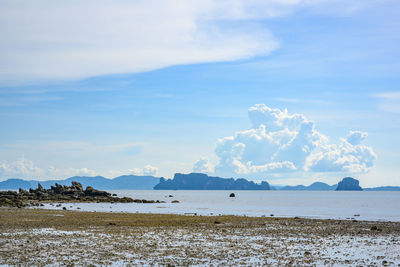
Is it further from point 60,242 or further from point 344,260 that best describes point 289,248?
point 60,242

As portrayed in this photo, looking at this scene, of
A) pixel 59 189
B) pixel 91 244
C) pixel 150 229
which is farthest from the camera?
pixel 59 189

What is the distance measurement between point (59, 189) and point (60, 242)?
115 meters

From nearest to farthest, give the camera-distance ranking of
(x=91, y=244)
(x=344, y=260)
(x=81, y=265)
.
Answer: (x=81, y=265), (x=344, y=260), (x=91, y=244)

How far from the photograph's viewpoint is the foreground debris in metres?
24.0

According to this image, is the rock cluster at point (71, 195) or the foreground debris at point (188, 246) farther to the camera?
the rock cluster at point (71, 195)

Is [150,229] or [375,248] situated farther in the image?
[150,229]

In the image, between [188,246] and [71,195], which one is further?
[71,195]

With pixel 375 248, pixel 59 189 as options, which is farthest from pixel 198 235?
pixel 59 189

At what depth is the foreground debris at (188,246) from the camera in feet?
78.8

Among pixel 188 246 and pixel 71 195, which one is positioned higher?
pixel 188 246

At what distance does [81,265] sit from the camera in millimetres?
22031

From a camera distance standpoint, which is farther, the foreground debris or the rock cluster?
the rock cluster

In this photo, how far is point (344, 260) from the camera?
25188mm

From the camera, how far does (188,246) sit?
29266mm
